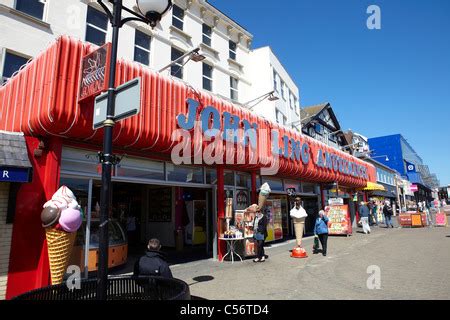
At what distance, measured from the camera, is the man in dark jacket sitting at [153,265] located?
475 centimetres

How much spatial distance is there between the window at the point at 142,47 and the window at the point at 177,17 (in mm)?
2385

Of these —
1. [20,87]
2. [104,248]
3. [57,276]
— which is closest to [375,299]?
[104,248]

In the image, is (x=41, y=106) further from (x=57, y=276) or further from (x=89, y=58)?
(x=57, y=276)

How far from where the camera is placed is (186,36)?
1647cm

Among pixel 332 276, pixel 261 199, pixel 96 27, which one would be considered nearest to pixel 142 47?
pixel 96 27

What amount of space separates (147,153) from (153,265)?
4567mm

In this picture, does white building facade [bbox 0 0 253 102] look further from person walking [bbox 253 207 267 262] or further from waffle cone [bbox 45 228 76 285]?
person walking [bbox 253 207 267 262]

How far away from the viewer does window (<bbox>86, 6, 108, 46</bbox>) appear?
1245cm

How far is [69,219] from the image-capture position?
Result: 5.79m

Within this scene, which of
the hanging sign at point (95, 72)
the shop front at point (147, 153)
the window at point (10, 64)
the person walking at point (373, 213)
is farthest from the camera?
the person walking at point (373, 213)

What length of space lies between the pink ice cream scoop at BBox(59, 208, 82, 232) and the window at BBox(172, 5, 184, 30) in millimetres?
13143

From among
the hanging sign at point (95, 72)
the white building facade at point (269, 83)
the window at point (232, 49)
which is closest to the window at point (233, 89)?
the window at point (232, 49)

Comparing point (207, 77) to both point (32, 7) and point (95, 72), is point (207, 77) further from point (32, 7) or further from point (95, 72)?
point (95, 72)

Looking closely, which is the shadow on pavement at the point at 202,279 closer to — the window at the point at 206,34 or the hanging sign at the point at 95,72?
the hanging sign at the point at 95,72
